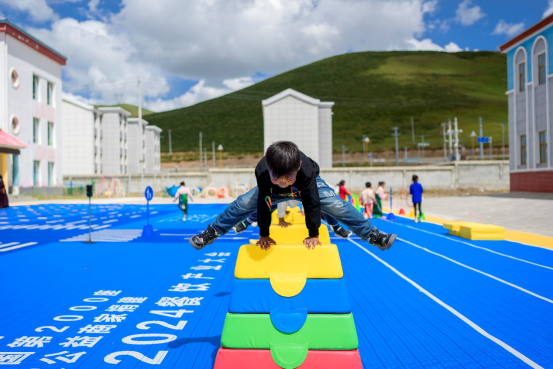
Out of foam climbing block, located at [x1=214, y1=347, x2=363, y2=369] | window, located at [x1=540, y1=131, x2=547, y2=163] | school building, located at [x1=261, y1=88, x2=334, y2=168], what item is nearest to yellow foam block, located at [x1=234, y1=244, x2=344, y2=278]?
foam climbing block, located at [x1=214, y1=347, x2=363, y2=369]

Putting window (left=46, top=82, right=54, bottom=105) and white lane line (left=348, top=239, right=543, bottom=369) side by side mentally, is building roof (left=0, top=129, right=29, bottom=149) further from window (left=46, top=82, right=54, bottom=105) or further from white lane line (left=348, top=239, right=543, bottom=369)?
white lane line (left=348, top=239, right=543, bottom=369)

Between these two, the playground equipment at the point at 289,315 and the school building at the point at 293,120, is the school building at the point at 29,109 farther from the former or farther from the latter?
the playground equipment at the point at 289,315

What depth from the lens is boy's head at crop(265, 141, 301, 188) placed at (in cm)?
340

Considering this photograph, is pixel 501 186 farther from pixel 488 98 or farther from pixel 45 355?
pixel 488 98

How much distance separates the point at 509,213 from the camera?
1953 centimetres

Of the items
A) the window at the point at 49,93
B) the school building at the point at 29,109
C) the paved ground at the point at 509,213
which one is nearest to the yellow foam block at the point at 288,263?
the paved ground at the point at 509,213

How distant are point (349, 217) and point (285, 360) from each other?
1521 mm

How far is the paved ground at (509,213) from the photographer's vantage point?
15380 mm

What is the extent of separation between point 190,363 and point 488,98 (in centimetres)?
17053

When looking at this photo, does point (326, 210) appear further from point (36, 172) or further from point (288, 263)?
point (36, 172)

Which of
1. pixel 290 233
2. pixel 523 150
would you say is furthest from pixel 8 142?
pixel 523 150

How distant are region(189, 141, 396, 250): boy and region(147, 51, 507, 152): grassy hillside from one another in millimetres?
114465

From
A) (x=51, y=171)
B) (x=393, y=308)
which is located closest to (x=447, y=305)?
(x=393, y=308)

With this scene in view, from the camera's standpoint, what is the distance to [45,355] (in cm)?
410
